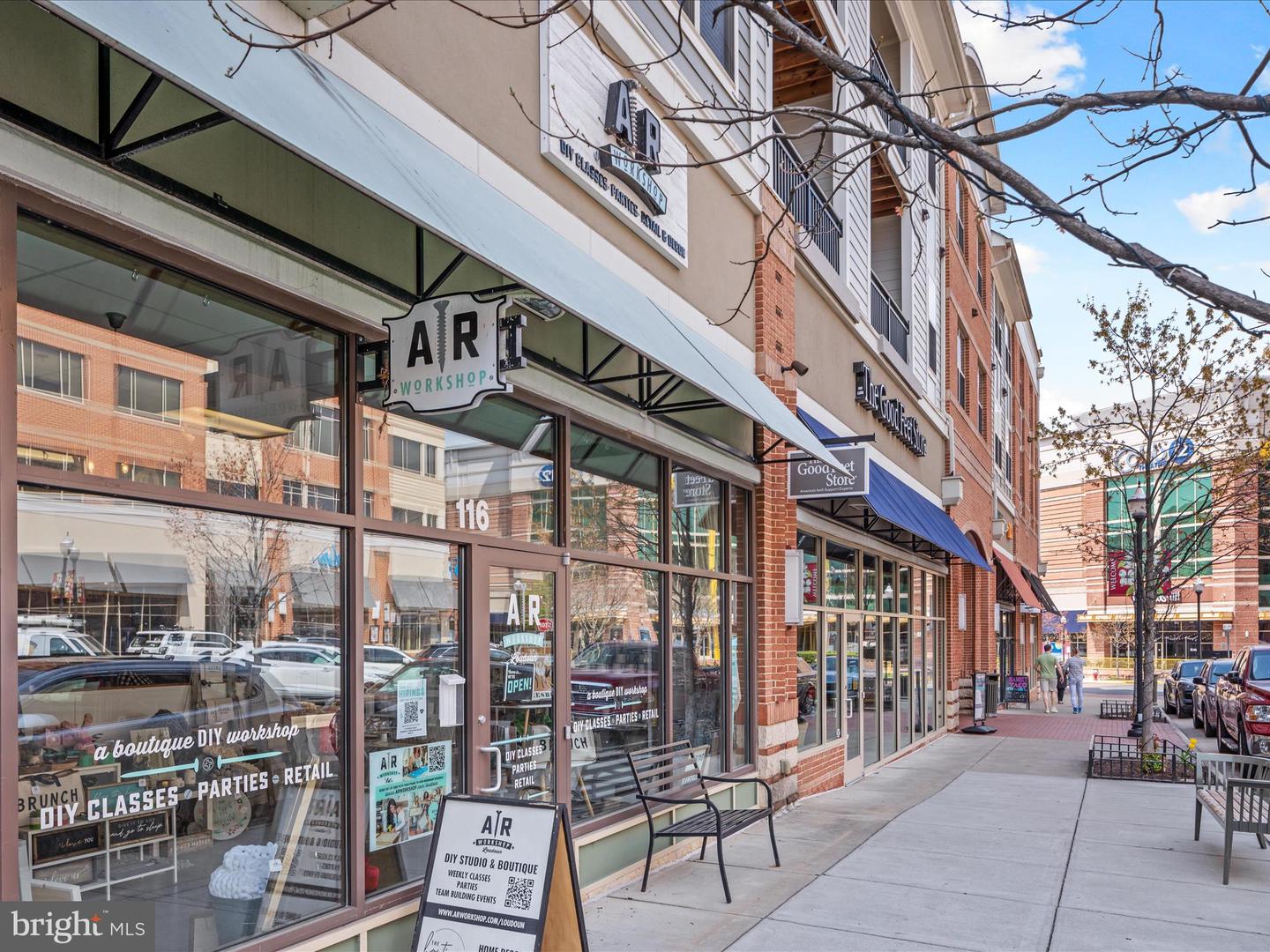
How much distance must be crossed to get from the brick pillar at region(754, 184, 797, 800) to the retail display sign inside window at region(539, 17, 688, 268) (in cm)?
184

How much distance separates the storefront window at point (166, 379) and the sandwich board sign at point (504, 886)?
6.06 feet

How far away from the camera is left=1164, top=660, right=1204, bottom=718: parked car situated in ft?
90.1

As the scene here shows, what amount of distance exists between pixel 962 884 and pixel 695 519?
3679 mm

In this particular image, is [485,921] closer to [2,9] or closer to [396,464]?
[396,464]

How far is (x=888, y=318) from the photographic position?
1728 centimetres

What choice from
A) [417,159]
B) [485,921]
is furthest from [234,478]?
Answer: [485,921]

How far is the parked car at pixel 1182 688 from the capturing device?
90.1 ft

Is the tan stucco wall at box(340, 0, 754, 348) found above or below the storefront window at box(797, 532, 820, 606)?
above

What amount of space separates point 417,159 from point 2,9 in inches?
68.2

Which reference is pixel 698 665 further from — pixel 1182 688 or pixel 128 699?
pixel 1182 688

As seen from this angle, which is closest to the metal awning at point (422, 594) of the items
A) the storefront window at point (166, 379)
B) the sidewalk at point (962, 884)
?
the storefront window at point (166, 379)

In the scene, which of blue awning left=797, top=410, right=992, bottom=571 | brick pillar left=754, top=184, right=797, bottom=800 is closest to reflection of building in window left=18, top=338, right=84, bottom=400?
brick pillar left=754, top=184, right=797, bottom=800

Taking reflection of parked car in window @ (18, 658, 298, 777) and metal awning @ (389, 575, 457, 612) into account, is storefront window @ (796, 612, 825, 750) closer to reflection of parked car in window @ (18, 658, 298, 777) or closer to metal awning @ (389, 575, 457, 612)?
metal awning @ (389, 575, 457, 612)

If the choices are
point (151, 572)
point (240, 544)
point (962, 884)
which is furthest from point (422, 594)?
point (962, 884)
